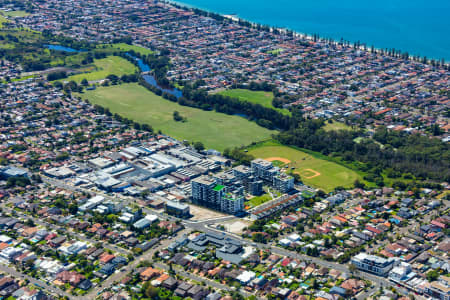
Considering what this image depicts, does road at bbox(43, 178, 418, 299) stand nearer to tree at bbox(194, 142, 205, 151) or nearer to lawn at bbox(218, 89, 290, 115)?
tree at bbox(194, 142, 205, 151)

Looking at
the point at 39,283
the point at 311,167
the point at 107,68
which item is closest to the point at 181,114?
the point at 311,167

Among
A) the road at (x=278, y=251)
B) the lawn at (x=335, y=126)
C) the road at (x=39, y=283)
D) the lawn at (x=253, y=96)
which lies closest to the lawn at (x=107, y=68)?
the lawn at (x=253, y=96)

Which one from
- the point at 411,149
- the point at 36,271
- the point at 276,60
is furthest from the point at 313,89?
the point at 36,271

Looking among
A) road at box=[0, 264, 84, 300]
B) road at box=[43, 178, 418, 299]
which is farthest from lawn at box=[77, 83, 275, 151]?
road at box=[0, 264, 84, 300]

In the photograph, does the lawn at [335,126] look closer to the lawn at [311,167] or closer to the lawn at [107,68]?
the lawn at [311,167]

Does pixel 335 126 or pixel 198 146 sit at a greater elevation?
pixel 335 126

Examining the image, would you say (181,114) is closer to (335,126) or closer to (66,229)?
(335,126)
